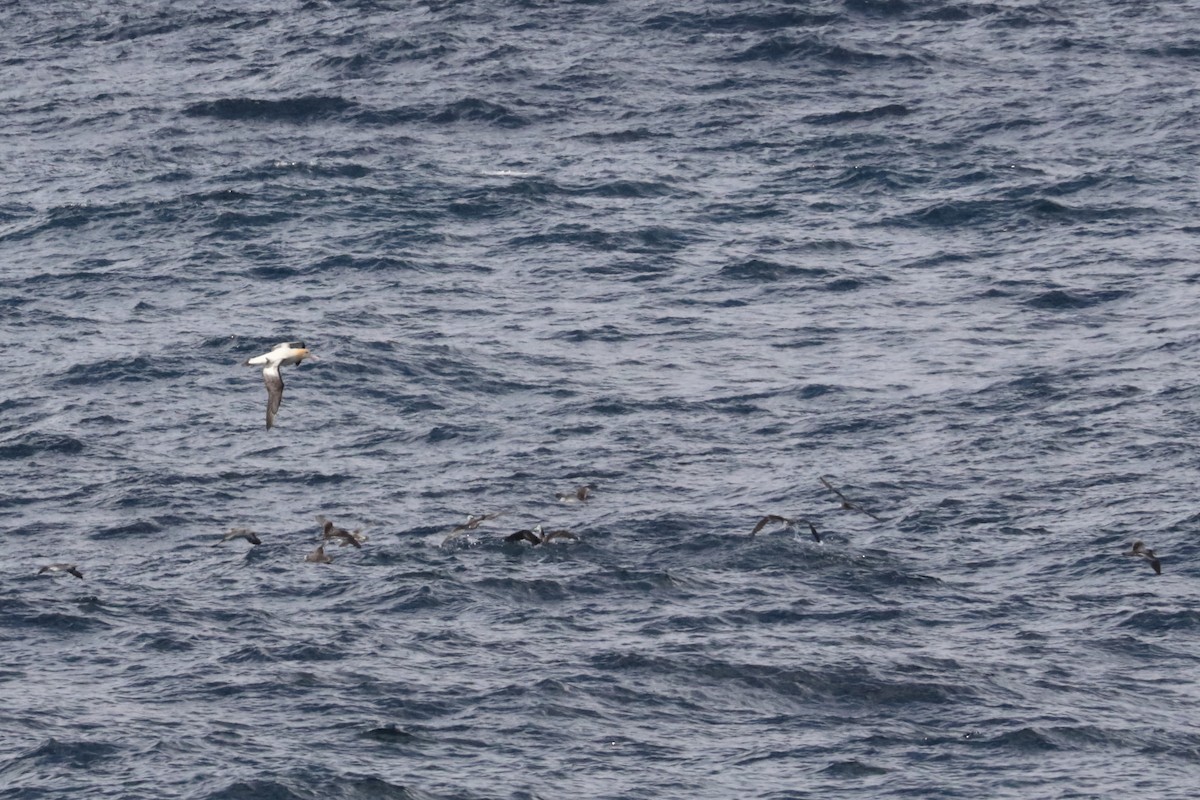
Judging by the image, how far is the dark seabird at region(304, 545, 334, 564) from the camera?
54.1 metres

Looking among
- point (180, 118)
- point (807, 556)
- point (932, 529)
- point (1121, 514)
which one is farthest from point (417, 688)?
point (180, 118)

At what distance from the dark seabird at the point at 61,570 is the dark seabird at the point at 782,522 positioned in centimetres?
1664

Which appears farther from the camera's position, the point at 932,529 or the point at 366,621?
the point at 932,529

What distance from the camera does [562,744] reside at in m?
46.7

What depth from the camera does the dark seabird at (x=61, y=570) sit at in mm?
53406

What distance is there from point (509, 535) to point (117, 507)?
1085 cm

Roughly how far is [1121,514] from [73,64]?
194 feet

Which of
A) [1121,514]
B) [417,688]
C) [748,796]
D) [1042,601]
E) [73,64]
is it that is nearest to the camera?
[748,796]

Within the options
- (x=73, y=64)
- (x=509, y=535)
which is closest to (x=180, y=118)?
(x=73, y=64)

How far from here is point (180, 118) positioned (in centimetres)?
8950

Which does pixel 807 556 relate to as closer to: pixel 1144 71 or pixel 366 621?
pixel 366 621

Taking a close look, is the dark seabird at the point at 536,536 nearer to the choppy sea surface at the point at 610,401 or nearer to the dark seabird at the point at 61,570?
the choppy sea surface at the point at 610,401

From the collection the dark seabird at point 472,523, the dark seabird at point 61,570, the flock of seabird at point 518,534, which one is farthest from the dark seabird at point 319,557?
the dark seabird at point 61,570

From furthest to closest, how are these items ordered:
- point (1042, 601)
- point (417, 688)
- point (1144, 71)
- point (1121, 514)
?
point (1144, 71) → point (1121, 514) → point (1042, 601) → point (417, 688)
